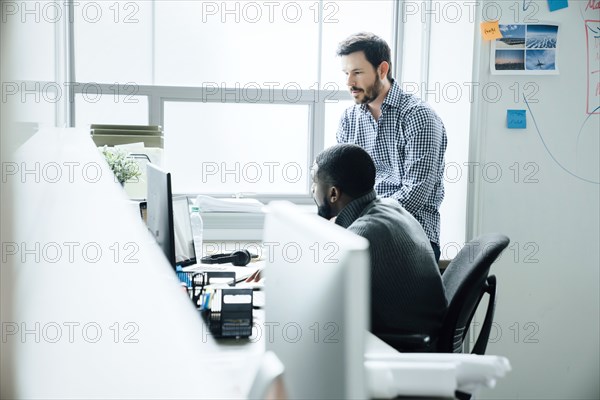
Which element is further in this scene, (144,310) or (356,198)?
(356,198)

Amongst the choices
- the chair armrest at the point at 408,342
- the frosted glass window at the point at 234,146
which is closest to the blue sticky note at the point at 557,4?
the frosted glass window at the point at 234,146

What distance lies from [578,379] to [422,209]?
1.16m

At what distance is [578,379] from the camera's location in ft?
10.0

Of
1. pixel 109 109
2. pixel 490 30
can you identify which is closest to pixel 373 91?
pixel 490 30

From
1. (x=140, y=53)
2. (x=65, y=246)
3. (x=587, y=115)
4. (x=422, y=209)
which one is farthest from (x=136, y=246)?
(x=140, y=53)

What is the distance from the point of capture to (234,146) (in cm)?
355

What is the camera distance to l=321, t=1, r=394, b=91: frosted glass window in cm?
359

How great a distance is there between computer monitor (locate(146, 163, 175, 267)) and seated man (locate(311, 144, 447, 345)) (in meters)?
0.54

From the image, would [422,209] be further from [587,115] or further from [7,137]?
[7,137]

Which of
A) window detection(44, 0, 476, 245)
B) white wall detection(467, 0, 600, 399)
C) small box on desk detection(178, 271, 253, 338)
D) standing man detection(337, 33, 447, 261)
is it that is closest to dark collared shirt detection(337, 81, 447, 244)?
standing man detection(337, 33, 447, 261)

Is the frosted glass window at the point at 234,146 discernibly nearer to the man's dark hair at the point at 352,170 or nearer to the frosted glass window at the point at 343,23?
the frosted glass window at the point at 343,23

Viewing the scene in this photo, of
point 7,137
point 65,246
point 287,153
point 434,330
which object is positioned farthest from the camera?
point 287,153

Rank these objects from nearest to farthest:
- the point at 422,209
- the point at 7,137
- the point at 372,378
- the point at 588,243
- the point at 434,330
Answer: the point at 7,137 → the point at 372,378 → the point at 434,330 → the point at 422,209 → the point at 588,243

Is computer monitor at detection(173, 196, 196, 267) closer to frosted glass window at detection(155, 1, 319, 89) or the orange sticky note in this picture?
frosted glass window at detection(155, 1, 319, 89)
